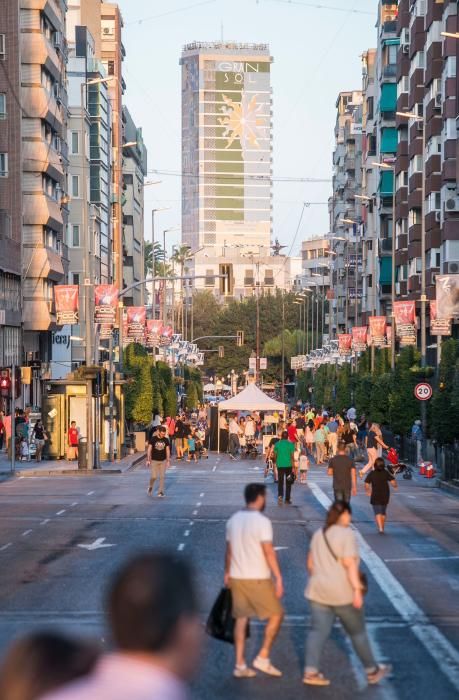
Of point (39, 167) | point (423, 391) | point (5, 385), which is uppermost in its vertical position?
point (39, 167)

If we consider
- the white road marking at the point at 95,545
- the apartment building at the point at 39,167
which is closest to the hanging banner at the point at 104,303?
the white road marking at the point at 95,545

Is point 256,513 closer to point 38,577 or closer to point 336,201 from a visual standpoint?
point 38,577

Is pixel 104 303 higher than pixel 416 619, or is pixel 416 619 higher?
pixel 104 303

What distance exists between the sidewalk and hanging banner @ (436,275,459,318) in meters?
12.0

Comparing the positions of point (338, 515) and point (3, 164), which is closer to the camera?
point (338, 515)

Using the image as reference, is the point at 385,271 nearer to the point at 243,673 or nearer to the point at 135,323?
the point at 135,323

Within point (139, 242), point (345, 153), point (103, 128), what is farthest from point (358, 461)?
point (345, 153)

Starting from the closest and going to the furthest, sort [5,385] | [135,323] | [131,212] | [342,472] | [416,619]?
[416,619], [342,472], [5,385], [135,323], [131,212]

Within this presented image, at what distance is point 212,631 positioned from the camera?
38.7 ft

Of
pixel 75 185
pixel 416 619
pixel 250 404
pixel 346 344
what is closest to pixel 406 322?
pixel 250 404

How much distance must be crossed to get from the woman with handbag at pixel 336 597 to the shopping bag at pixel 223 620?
0.64 meters

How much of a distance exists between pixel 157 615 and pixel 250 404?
6270 centimetres

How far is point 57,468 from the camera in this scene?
47.7 meters

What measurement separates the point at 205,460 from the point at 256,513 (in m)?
47.4
